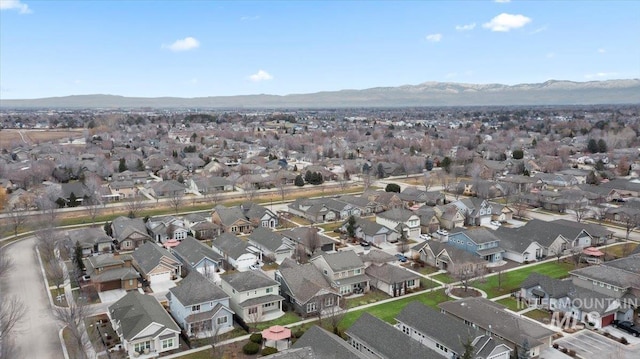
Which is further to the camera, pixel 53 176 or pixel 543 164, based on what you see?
pixel 543 164

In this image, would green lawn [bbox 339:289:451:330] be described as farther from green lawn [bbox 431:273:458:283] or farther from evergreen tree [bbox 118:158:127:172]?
evergreen tree [bbox 118:158:127:172]

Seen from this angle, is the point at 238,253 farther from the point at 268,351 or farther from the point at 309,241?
the point at 268,351

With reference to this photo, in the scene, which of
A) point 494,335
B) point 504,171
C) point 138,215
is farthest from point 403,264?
point 504,171

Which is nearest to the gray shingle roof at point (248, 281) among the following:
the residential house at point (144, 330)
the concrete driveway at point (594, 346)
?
the residential house at point (144, 330)

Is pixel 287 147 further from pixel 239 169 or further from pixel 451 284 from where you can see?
pixel 451 284

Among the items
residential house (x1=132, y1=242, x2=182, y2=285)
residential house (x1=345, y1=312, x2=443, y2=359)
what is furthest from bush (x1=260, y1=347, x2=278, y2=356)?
residential house (x1=132, y1=242, x2=182, y2=285)
